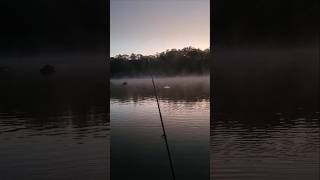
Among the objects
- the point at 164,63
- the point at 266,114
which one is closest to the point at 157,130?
the point at 164,63

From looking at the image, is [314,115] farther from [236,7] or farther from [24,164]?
[24,164]

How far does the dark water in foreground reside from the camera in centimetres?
464

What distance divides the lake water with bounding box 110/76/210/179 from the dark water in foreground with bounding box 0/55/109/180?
0.13 m

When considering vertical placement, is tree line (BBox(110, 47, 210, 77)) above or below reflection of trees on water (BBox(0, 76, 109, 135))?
above

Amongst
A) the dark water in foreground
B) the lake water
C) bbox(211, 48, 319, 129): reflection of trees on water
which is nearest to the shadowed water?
bbox(211, 48, 319, 129): reflection of trees on water

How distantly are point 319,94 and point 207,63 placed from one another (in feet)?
3.53

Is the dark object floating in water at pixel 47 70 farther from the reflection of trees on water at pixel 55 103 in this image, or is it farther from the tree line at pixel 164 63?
the tree line at pixel 164 63

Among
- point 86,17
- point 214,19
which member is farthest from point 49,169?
point 214,19

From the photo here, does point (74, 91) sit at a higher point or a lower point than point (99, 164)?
→ higher

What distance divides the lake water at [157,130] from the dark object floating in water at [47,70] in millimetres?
592

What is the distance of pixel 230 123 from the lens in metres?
4.93

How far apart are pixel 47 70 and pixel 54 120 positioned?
18.7 inches

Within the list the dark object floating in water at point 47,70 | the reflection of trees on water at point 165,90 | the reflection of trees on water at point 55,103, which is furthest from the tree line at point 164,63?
the dark object floating in water at point 47,70

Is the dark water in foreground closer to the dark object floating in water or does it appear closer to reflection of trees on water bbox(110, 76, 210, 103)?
the dark object floating in water
